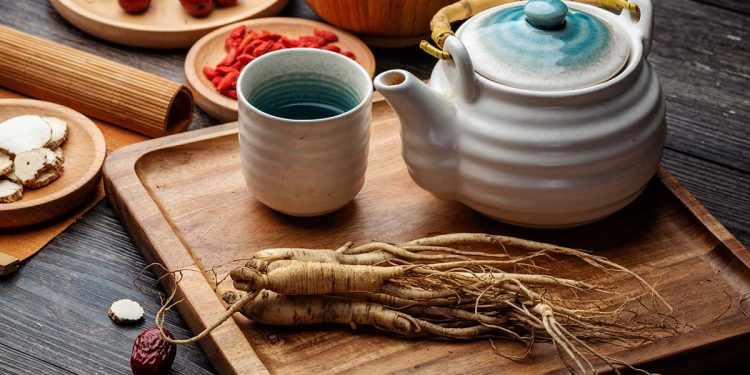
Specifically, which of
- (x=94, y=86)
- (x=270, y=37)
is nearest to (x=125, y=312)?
(x=94, y=86)

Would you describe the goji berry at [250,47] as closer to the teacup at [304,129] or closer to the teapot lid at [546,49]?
the teacup at [304,129]

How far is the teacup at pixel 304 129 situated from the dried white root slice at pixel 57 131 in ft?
1.13

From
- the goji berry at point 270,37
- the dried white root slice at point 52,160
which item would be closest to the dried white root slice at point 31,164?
the dried white root slice at point 52,160

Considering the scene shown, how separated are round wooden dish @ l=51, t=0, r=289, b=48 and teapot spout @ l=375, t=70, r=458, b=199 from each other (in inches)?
27.0

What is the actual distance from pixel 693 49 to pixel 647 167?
696mm

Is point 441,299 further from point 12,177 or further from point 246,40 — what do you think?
point 246,40

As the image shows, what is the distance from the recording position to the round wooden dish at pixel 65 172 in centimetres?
127

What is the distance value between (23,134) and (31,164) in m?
0.06

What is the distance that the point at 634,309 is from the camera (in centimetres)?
111

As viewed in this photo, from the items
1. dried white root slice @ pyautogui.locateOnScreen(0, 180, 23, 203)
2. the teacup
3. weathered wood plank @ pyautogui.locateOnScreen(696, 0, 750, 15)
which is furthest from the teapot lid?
weathered wood plank @ pyautogui.locateOnScreen(696, 0, 750, 15)

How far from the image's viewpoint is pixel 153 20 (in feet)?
5.74

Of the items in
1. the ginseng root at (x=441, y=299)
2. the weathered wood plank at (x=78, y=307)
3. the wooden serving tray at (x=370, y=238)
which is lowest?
the weathered wood plank at (x=78, y=307)

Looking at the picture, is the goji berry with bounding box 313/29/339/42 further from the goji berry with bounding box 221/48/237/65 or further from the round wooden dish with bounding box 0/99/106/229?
the round wooden dish with bounding box 0/99/106/229

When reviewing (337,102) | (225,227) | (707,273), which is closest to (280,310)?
(225,227)
